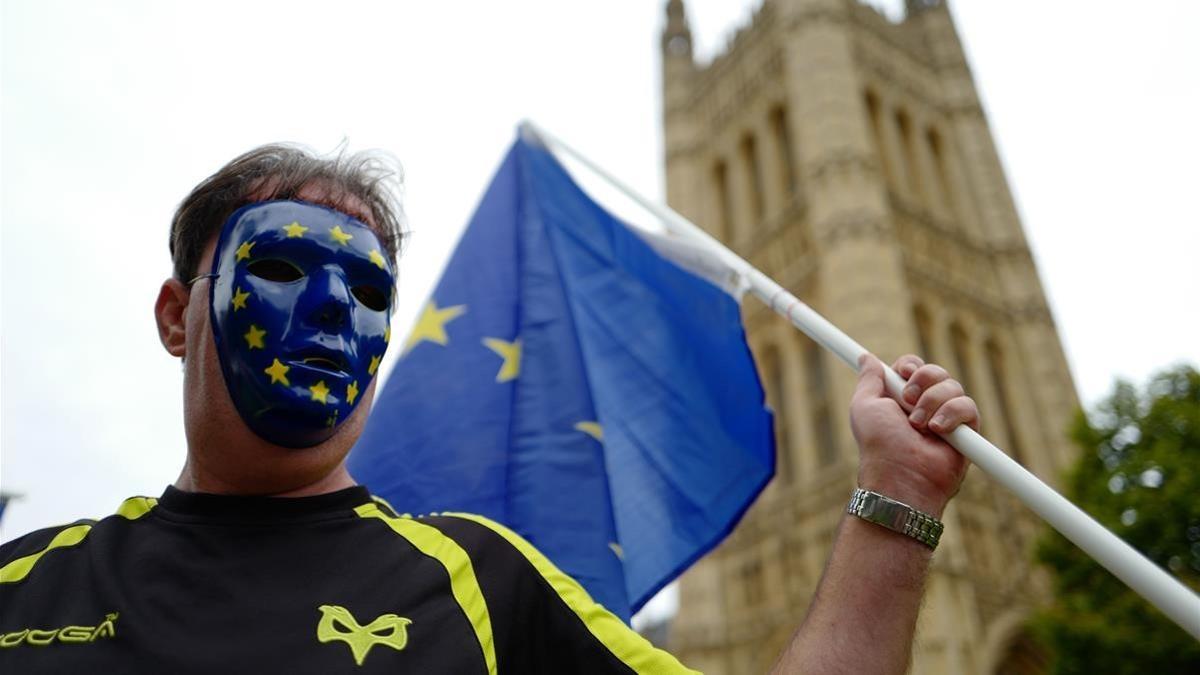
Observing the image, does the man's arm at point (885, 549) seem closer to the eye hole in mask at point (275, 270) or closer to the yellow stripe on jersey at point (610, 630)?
the yellow stripe on jersey at point (610, 630)

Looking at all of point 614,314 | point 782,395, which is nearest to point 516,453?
point 614,314

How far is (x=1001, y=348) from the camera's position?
64.9 ft

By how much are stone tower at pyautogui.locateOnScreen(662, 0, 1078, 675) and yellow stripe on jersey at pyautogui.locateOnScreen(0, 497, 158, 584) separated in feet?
42.1

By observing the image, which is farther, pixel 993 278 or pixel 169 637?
pixel 993 278

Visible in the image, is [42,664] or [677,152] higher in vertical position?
[677,152]

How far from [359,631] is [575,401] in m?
2.18

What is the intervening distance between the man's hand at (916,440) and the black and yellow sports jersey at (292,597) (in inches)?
17.3

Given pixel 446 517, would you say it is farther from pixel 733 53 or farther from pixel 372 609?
pixel 733 53

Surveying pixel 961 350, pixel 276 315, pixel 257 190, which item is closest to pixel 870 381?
pixel 276 315

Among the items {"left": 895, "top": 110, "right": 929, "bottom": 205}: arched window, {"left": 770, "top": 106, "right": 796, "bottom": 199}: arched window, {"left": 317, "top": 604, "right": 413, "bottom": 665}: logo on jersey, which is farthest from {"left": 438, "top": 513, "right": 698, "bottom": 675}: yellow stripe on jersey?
{"left": 895, "top": 110, "right": 929, "bottom": 205}: arched window

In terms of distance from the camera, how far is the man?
121 centimetres

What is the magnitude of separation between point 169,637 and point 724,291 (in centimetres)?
268

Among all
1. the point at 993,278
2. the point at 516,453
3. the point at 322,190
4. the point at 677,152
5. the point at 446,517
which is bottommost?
the point at 446,517

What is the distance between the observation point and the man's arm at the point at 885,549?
1.21 metres
